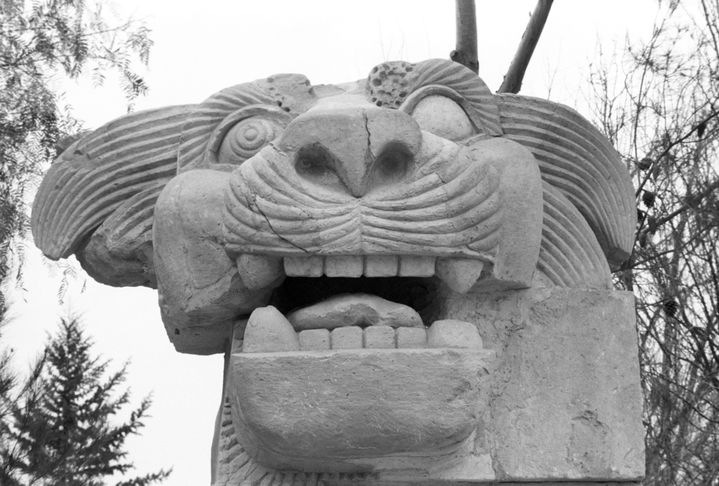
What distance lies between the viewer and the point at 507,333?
270 centimetres

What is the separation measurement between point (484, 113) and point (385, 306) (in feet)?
1.94

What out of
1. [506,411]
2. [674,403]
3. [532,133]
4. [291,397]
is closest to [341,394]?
[291,397]

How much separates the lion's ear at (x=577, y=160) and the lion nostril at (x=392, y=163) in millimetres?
430

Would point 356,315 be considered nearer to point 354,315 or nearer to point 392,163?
point 354,315

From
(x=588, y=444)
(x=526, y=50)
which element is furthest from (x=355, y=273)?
(x=526, y=50)

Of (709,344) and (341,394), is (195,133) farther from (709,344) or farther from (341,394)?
(709,344)

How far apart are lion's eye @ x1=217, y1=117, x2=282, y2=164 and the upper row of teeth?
311 millimetres

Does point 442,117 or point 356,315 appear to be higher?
point 442,117

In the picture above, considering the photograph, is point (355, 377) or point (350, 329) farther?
point (350, 329)

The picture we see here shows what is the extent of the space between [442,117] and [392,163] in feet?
0.89

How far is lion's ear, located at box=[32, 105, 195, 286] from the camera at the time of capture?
281 centimetres

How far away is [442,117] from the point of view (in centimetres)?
271

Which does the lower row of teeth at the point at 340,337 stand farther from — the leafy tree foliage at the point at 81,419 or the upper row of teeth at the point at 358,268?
the leafy tree foliage at the point at 81,419

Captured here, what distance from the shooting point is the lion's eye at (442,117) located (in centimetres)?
270
